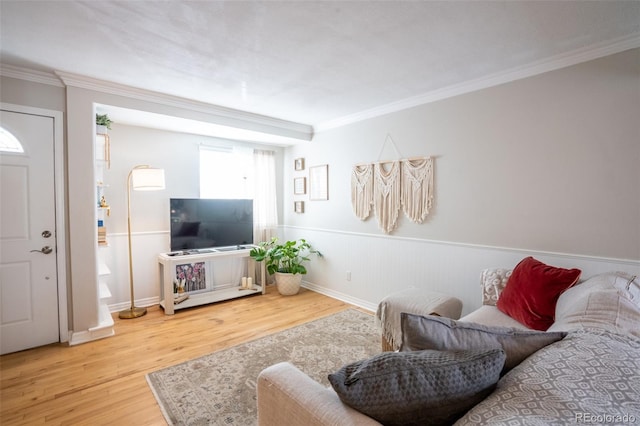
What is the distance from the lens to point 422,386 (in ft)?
2.74

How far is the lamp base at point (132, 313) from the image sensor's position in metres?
3.52

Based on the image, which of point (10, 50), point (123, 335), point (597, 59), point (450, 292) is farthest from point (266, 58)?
point (123, 335)

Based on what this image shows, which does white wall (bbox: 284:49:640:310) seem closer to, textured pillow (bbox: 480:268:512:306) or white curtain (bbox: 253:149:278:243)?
textured pillow (bbox: 480:268:512:306)

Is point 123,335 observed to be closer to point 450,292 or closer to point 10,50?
point 10,50

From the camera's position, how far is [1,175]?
104 inches

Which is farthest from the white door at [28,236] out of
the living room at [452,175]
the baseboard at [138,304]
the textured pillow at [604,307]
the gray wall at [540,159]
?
the textured pillow at [604,307]

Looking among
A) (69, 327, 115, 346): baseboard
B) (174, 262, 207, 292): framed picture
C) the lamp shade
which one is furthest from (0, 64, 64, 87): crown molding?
(174, 262, 207, 292): framed picture

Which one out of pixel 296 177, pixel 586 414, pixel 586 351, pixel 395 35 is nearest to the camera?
pixel 586 414

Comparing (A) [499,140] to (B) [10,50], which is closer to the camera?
(B) [10,50]

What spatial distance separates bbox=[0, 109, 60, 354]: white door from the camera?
2668 mm

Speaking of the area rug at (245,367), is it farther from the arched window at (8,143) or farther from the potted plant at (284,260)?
the arched window at (8,143)

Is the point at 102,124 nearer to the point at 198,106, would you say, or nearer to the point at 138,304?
the point at 198,106

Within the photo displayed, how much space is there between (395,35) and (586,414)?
218 cm

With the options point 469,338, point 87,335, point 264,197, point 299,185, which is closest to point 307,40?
point 469,338
